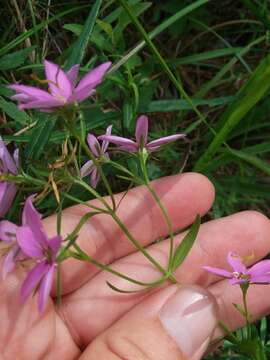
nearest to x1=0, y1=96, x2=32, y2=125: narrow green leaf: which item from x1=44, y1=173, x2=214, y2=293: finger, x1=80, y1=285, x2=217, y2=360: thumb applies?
x1=44, y1=173, x2=214, y2=293: finger

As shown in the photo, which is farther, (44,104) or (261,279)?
(261,279)

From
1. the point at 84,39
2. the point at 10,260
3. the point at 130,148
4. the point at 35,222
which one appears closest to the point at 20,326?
the point at 10,260

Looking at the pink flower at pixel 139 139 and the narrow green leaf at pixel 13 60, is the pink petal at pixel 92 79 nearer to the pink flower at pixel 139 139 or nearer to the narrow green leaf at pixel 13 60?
the pink flower at pixel 139 139

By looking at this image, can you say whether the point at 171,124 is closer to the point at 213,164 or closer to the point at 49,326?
the point at 213,164

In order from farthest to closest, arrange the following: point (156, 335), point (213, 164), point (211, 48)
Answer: point (211, 48) → point (213, 164) → point (156, 335)

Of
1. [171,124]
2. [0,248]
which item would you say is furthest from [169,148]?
[0,248]

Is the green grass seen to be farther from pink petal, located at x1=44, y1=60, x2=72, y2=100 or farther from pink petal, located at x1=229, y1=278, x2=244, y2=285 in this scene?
pink petal, located at x1=229, y1=278, x2=244, y2=285

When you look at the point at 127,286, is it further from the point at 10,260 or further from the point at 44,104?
the point at 44,104
